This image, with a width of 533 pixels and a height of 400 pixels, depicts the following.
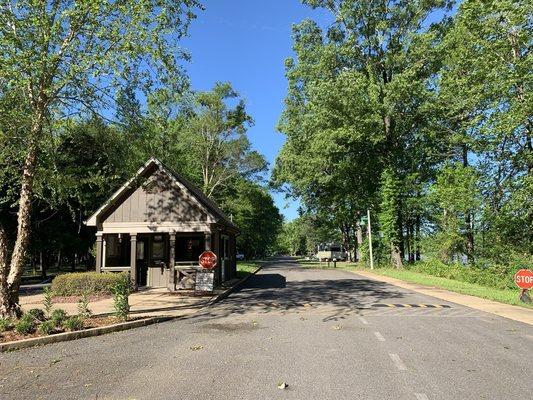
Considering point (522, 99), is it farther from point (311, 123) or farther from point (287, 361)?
point (287, 361)

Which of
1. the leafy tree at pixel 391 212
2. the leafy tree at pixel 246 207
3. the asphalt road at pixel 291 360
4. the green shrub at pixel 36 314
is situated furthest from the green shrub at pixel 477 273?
the green shrub at pixel 36 314

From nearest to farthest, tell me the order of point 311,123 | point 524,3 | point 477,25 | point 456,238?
point 524,3 < point 477,25 < point 456,238 < point 311,123

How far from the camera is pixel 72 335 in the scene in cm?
988

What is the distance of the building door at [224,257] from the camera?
23.6m

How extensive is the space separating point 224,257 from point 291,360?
672 inches

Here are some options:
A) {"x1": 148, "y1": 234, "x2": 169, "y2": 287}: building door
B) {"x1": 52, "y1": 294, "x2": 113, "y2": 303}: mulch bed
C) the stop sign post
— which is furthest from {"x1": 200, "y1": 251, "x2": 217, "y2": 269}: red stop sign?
the stop sign post

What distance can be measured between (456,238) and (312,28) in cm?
2070

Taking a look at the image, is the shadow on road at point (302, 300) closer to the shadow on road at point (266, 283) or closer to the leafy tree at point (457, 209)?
the shadow on road at point (266, 283)

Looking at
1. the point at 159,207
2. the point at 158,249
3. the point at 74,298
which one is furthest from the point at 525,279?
the point at 158,249

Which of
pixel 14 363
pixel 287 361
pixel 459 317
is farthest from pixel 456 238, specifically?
pixel 14 363

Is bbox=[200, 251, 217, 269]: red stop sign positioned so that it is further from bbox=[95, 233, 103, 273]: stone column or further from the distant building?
bbox=[95, 233, 103, 273]: stone column

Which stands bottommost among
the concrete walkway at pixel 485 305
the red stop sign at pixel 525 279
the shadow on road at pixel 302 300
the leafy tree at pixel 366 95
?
the concrete walkway at pixel 485 305

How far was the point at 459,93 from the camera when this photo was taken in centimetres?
2883

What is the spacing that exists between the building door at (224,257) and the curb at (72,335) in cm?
1140
